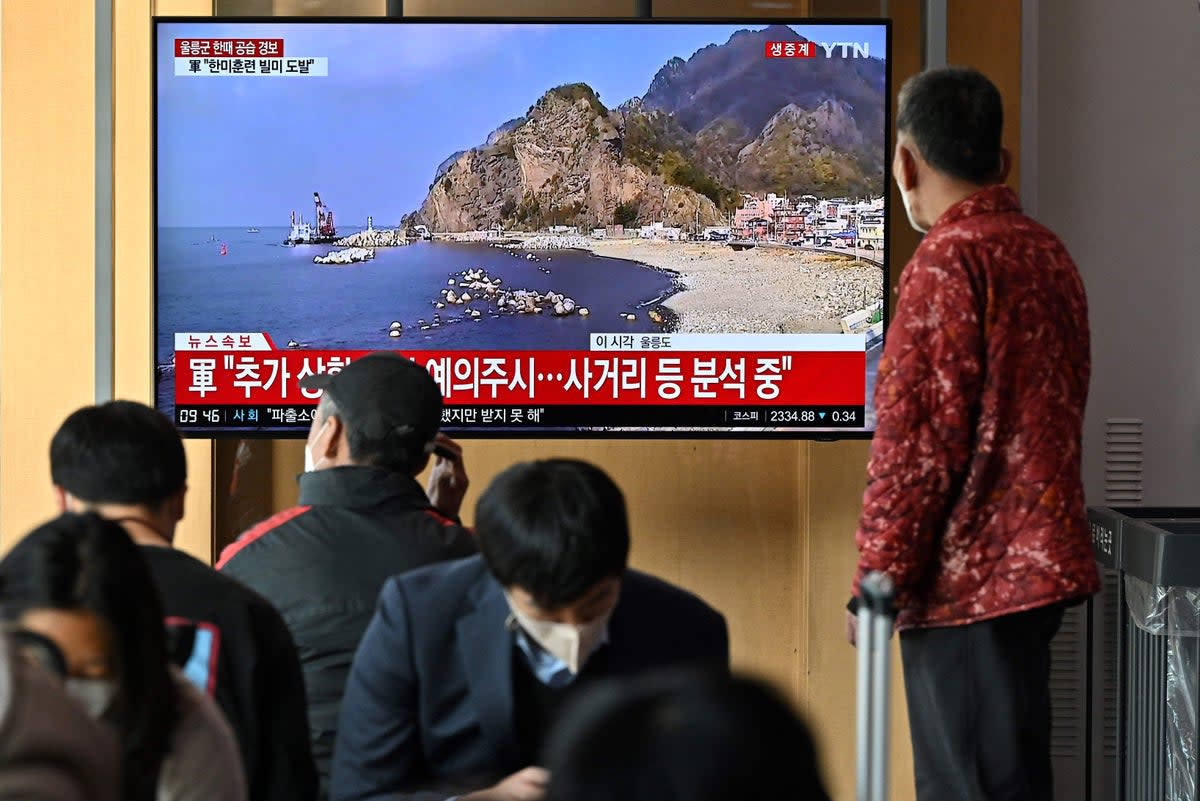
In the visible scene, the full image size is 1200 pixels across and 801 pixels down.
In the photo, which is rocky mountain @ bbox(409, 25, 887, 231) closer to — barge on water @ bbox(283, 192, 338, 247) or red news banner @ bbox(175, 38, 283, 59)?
barge on water @ bbox(283, 192, 338, 247)

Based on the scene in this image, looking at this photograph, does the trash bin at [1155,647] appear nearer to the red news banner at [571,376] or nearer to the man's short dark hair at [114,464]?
the red news banner at [571,376]

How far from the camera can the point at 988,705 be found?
215 cm

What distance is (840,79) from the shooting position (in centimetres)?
325

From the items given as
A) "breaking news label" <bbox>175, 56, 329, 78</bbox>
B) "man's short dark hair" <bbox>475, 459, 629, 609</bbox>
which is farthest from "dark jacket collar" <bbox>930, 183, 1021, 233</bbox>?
"breaking news label" <bbox>175, 56, 329, 78</bbox>

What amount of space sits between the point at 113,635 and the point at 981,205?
60.3 inches

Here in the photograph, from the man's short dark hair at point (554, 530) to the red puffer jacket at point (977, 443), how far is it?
0.72 meters

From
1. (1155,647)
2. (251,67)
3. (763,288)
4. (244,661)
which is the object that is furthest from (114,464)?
(1155,647)

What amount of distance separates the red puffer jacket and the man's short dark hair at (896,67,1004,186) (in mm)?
113

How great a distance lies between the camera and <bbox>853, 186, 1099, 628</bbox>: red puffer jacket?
210cm

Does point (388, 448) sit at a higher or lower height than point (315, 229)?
lower

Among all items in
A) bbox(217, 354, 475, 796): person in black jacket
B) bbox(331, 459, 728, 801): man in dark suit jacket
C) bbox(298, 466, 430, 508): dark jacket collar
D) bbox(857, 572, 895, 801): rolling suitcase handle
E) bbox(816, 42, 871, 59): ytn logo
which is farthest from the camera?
bbox(816, 42, 871, 59): ytn logo

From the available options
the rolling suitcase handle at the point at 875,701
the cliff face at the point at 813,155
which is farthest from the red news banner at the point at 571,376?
the rolling suitcase handle at the point at 875,701

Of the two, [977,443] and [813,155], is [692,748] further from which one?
[813,155]

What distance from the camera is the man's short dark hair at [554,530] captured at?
149cm
